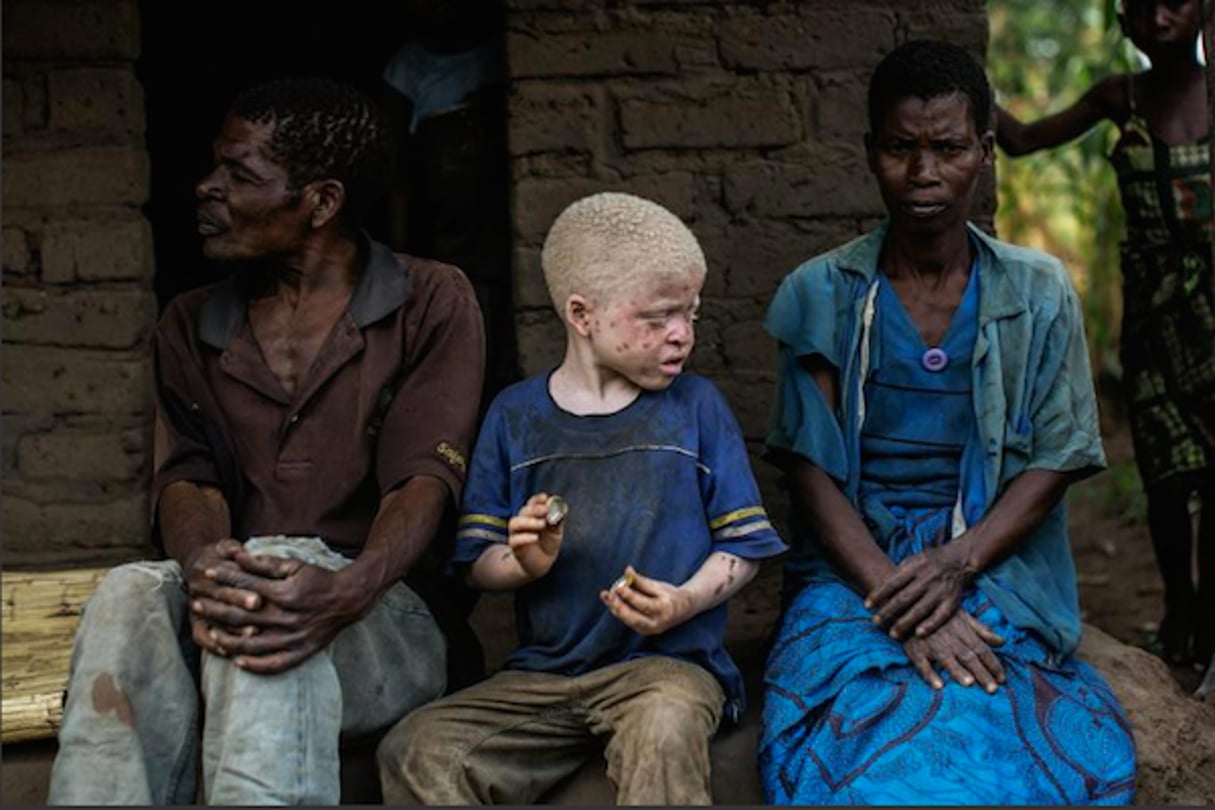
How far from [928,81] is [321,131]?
120cm

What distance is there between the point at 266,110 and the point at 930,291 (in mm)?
1393

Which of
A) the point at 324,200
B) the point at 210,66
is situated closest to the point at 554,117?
the point at 324,200

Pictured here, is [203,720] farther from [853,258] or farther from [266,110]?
[853,258]

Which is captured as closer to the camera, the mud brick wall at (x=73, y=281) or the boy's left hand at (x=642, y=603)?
the boy's left hand at (x=642, y=603)

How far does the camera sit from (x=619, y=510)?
333cm

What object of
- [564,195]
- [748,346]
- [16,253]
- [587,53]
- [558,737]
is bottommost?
[558,737]

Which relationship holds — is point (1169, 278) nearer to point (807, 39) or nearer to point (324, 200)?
point (807, 39)

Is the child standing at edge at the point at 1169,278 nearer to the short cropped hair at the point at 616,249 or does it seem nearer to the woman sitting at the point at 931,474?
the woman sitting at the point at 931,474

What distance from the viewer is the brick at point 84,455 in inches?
178

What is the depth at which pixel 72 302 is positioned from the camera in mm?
4508

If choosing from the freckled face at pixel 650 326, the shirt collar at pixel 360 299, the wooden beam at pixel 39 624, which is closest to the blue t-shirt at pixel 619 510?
the freckled face at pixel 650 326

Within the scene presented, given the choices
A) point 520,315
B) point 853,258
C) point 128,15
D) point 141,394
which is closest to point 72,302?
point 141,394

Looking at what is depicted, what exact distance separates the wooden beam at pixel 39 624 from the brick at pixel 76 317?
586 millimetres

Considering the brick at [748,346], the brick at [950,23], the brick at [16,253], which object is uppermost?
the brick at [950,23]
